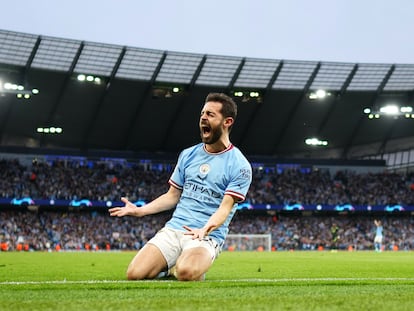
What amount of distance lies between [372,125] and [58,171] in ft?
90.3

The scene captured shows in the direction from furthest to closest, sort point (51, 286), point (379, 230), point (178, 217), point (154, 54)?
point (154, 54) → point (379, 230) → point (178, 217) → point (51, 286)

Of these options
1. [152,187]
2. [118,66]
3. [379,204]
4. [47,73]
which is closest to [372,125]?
[379,204]

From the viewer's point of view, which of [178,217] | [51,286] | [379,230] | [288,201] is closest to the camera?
[51,286]

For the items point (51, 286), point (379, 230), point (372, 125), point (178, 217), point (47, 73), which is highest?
point (372, 125)

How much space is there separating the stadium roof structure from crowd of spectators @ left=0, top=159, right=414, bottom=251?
99.4 inches

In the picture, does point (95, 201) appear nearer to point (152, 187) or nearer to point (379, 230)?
point (152, 187)

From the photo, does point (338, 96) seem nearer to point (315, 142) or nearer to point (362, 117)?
point (362, 117)

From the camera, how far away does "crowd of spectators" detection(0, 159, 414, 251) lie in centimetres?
4869

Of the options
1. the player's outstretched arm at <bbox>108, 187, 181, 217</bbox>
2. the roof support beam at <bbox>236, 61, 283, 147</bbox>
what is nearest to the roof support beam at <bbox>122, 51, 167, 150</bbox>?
the roof support beam at <bbox>236, 61, 283, 147</bbox>

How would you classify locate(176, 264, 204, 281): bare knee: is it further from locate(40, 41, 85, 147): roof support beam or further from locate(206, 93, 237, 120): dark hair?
locate(40, 41, 85, 147): roof support beam

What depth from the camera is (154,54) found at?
46.2 m

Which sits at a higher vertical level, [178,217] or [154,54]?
[154,54]

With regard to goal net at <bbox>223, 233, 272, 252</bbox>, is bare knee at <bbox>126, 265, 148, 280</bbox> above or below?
below

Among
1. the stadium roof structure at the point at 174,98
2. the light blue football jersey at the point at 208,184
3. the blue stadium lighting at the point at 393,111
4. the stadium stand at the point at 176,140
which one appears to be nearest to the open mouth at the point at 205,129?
the light blue football jersey at the point at 208,184
